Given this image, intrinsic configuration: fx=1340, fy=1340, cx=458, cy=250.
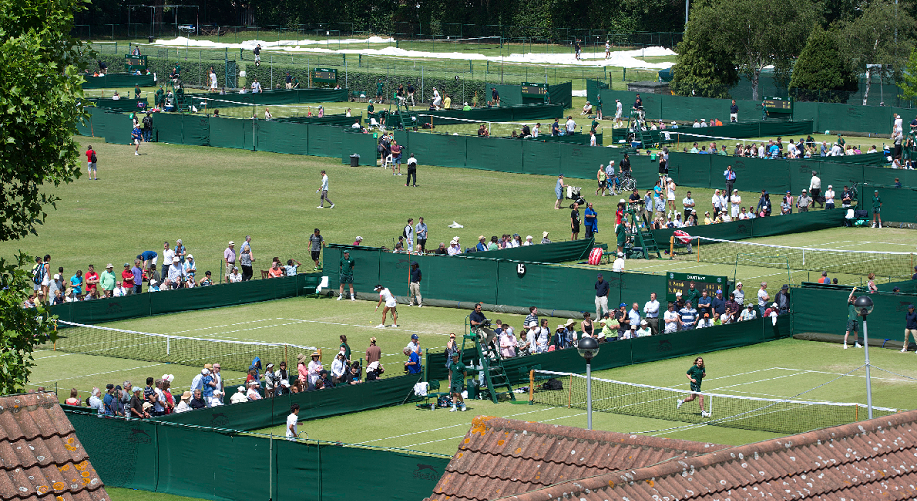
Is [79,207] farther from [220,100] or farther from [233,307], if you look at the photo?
[220,100]

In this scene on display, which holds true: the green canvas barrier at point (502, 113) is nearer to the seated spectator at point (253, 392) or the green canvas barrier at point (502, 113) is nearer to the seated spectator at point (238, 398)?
the seated spectator at point (253, 392)

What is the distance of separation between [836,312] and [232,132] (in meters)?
41.0

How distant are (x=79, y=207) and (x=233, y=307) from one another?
16.4 m

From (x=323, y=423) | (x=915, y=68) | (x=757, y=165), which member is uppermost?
(x=915, y=68)

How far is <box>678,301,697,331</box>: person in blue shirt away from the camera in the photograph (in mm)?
Result: 35875

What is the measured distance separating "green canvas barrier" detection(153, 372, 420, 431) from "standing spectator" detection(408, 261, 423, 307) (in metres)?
9.04

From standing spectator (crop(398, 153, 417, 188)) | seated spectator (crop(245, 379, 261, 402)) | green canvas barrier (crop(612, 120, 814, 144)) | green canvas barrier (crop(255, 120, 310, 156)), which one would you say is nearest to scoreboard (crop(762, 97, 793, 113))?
green canvas barrier (crop(612, 120, 814, 144))

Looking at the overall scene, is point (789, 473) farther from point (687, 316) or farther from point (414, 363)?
point (687, 316)

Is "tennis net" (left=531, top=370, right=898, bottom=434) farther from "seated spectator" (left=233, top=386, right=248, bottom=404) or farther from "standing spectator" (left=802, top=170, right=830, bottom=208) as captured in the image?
"standing spectator" (left=802, top=170, right=830, bottom=208)

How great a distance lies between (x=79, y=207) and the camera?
54594mm

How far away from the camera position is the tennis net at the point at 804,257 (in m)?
43.2

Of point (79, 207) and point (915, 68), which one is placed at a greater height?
point (915, 68)

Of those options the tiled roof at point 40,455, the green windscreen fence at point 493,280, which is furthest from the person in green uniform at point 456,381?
the tiled roof at point 40,455

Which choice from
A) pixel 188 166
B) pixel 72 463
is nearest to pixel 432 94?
pixel 188 166
